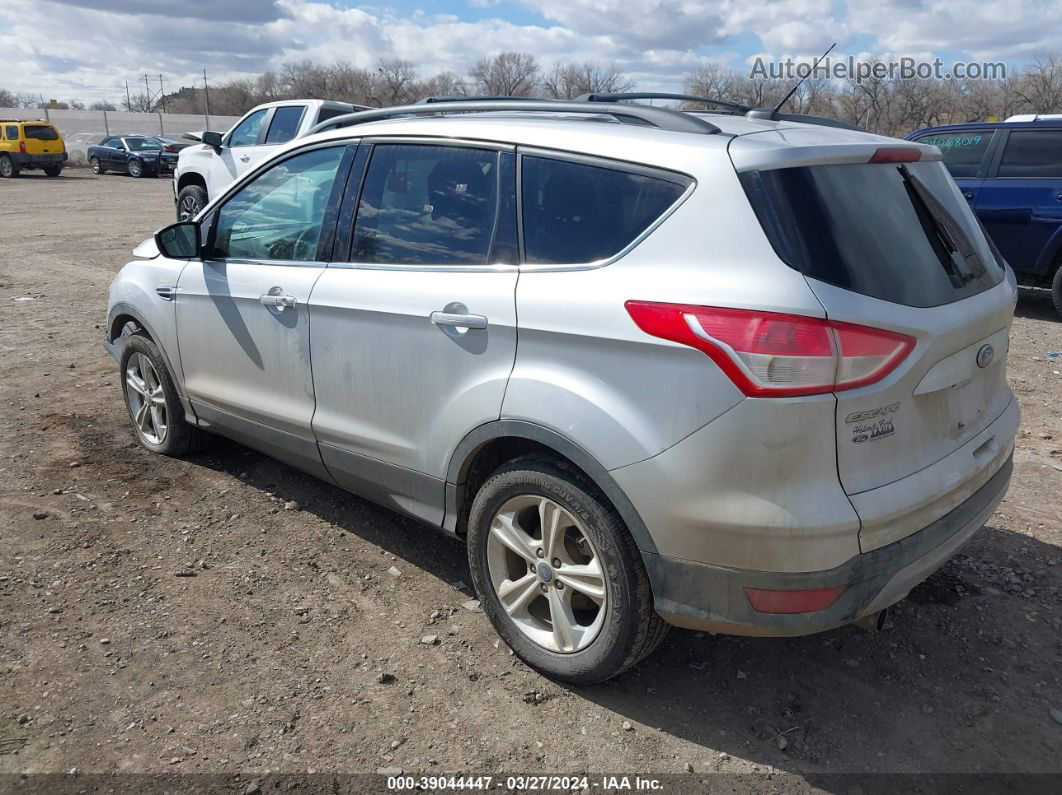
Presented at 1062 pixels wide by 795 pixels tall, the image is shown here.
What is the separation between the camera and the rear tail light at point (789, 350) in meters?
2.29

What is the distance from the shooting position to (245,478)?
4703 mm

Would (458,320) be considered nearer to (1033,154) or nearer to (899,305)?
(899,305)

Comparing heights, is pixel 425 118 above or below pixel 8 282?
above

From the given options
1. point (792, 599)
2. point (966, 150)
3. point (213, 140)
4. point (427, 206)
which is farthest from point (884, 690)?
point (213, 140)

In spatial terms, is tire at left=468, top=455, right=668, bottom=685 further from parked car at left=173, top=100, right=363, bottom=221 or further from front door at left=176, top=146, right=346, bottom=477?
parked car at left=173, top=100, right=363, bottom=221

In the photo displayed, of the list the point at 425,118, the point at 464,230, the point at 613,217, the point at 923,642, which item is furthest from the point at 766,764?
the point at 425,118

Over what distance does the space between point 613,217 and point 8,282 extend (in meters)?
9.90

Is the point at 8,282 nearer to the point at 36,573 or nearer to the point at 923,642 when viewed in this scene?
the point at 36,573

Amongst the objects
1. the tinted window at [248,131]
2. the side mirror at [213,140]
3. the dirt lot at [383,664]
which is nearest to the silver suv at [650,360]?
the dirt lot at [383,664]

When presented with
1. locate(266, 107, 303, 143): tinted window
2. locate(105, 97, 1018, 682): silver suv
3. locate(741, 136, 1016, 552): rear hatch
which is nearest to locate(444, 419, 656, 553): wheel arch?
locate(105, 97, 1018, 682): silver suv

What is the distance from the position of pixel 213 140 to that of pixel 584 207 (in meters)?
11.7

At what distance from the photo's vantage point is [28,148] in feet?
96.1

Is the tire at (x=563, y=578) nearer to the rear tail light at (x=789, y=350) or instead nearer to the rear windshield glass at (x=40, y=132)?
the rear tail light at (x=789, y=350)

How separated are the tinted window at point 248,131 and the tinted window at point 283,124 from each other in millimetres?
319
